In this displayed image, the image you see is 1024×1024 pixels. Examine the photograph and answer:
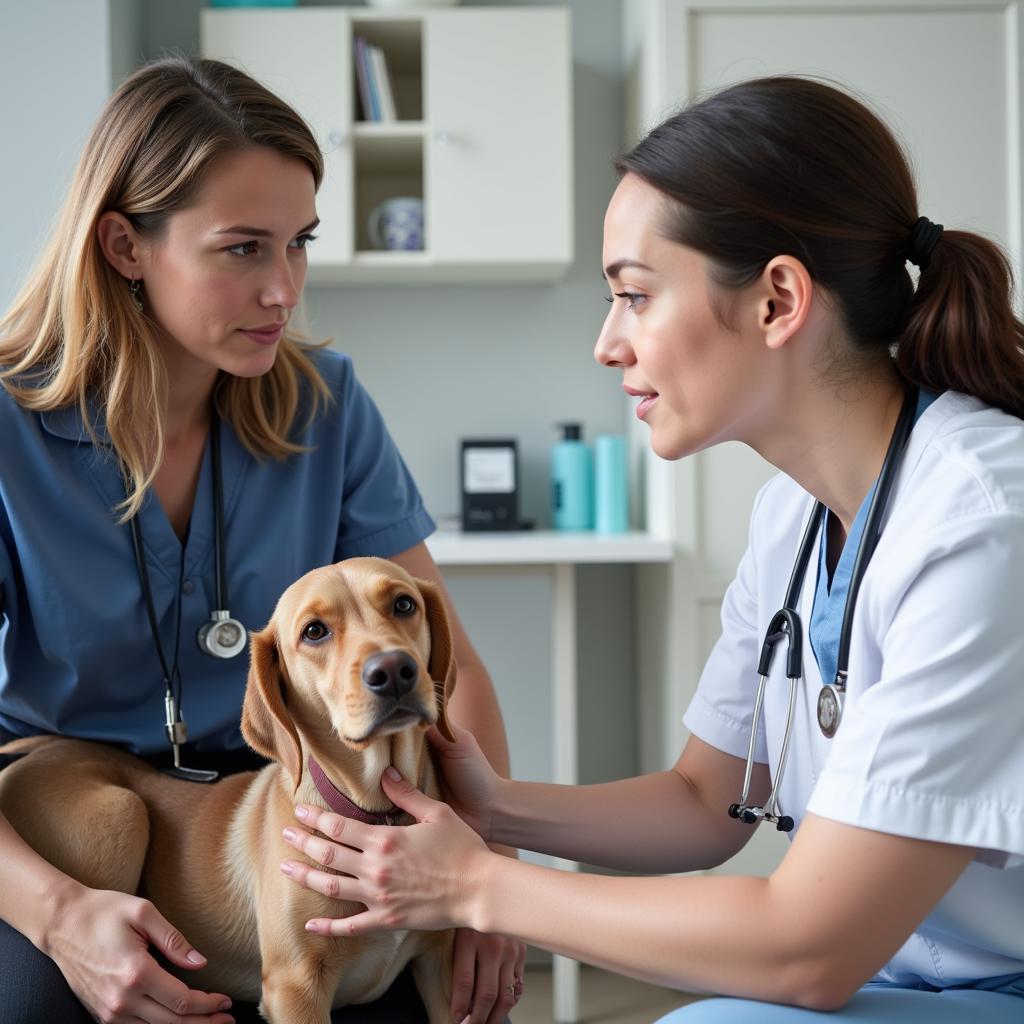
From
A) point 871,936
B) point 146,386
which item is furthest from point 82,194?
point 871,936

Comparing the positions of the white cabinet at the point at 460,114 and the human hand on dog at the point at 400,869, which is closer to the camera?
the human hand on dog at the point at 400,869

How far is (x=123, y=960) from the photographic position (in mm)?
1037

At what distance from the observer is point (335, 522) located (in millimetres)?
1473

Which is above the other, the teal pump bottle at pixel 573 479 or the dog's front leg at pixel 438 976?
the teal pump bottle at pixel 573 479

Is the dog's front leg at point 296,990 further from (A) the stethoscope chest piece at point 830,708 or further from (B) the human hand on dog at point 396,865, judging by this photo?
(A) the stethoscope chest piece at point 830,708

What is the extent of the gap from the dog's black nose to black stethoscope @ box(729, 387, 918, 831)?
363 millimetres

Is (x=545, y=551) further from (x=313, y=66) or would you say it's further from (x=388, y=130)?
(x=313, y=66)

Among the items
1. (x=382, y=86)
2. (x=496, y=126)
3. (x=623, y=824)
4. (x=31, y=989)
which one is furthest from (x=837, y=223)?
(x=382, y=86)

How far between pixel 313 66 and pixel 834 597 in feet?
6.84

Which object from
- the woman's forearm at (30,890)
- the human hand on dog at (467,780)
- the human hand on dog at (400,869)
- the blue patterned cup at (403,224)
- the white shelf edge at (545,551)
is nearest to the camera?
the human hand on dog at (400,869)

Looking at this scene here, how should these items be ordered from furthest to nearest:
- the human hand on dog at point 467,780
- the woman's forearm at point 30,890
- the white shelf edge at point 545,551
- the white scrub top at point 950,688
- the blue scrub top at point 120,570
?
the white shelf edge at point 545,551 → the blue scrub top at point 120,570 → the human hand on dog at point 467,780 → the woman's forearm at point 30,890 → the white scrub top at point 950,688

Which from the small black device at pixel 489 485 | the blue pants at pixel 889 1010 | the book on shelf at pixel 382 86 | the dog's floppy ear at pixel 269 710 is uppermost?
the book on shelf at pixel 382 86

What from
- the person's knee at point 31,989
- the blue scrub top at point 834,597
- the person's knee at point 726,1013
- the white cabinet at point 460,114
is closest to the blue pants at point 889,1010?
the person's knee at point 726,1013

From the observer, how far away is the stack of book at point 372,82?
2691 mm
